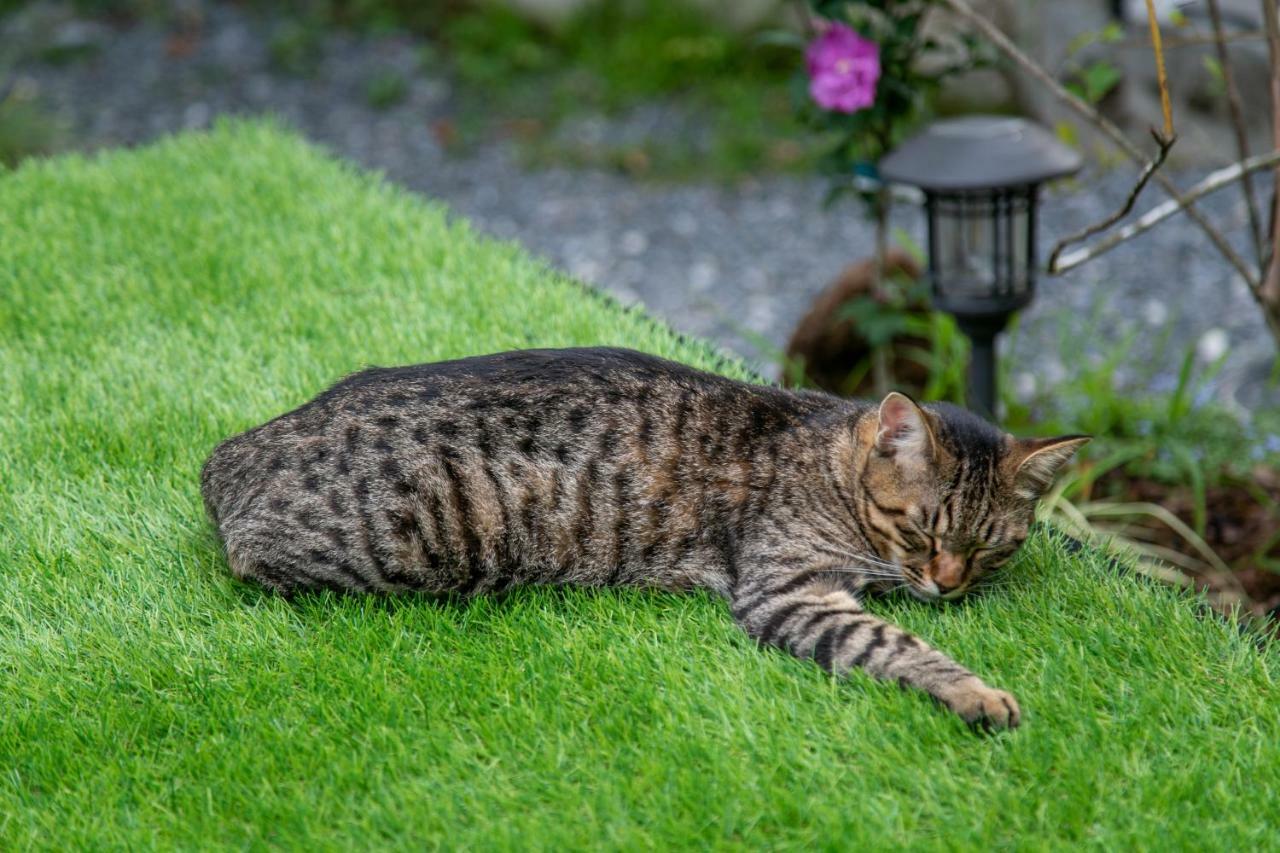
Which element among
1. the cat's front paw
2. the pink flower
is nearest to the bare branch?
the pink flower

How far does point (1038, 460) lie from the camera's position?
2.88 metres

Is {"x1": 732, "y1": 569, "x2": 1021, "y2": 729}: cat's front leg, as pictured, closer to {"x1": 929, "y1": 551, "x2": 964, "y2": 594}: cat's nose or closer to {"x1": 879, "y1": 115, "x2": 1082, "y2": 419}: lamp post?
{"x1": 929, "y1": 551, "x2": 964, "y2": 594}: cat's nose

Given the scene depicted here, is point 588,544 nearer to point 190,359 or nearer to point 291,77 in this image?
point 190,359

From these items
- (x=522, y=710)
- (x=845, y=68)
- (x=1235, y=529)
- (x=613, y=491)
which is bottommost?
(x=1235, y=529)

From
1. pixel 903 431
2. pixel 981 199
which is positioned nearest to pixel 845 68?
pixel 981 199

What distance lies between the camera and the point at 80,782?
245 cm

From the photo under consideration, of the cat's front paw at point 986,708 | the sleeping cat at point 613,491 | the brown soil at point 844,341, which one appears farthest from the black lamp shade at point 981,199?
the cat's front paw at point 986,708

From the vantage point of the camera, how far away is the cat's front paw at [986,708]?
2.45 meters

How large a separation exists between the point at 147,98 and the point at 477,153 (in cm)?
252

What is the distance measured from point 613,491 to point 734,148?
5636 millimetres

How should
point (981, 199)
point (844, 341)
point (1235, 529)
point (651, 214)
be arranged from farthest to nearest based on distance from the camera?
1. point (651, 214)
2. point (844, 341)
3. point (1235, 529)
4. point (981, 199)

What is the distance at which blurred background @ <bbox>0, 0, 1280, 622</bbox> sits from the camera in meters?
5.17

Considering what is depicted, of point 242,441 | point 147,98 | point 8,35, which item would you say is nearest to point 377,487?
point 242,441

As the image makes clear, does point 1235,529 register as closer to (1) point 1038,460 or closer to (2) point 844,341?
(2) point 844,341
